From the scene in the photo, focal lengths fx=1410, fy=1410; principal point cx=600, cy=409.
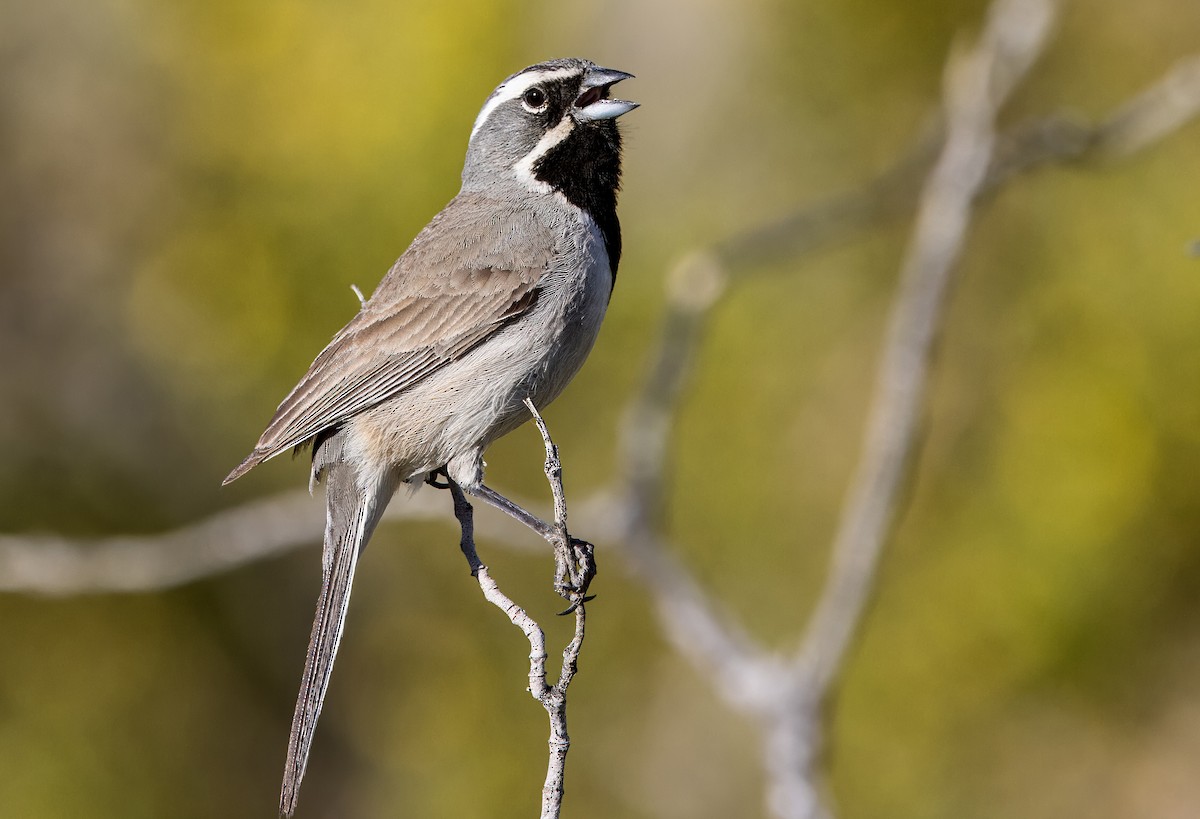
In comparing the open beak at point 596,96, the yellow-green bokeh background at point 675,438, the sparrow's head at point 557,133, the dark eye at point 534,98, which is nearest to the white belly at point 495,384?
the sparrow's head at point 557,133

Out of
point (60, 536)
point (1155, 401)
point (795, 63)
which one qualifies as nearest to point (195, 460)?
point (60, 536)

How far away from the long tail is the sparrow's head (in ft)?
3.16

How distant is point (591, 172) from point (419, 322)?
2.05 feet

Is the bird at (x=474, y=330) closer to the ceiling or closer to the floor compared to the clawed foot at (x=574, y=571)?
closer to the ceiling

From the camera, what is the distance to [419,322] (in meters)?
3.80

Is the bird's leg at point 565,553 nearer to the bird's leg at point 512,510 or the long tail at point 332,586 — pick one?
A: the bird's leg at point 512,510

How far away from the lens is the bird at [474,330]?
11.9 feet

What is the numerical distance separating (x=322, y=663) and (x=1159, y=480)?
14.0 ft

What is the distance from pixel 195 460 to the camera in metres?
7.54

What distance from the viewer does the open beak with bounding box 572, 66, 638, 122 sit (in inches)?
149

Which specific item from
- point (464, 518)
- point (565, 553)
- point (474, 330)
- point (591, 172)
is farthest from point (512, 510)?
point (591, 172)

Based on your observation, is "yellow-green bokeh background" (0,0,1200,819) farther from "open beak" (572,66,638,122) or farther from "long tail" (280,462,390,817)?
"long tail" (280,462,390,817)

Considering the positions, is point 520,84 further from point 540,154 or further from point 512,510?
point 512,510

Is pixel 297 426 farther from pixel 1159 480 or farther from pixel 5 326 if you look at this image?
pixel 5 326
